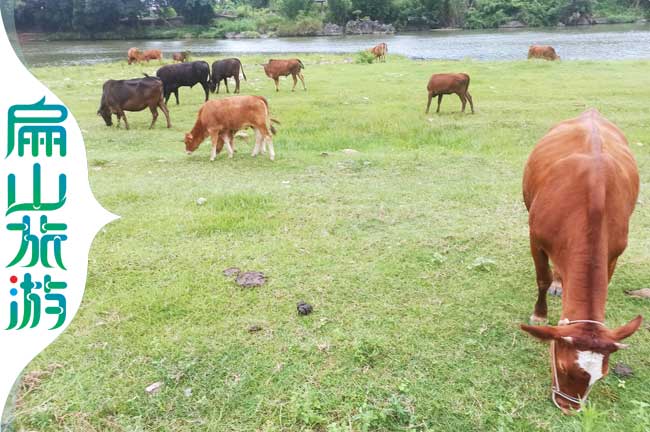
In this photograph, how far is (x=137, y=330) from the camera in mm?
3754

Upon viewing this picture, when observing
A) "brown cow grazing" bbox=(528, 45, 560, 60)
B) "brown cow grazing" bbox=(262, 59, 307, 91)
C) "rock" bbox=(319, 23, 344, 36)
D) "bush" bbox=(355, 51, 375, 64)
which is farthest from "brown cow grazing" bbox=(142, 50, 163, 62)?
"rock" bbox=(319, 23, 344, 36)

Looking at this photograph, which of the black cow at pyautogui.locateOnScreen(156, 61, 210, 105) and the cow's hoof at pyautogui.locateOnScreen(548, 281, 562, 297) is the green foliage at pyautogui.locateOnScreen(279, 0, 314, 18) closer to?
the black cow at pyautogui.locateOnScreen(156, 61, 210, 105)

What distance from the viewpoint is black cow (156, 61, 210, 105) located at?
15016 mm

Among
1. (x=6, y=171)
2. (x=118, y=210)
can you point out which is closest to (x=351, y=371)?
(x=6, y=171)

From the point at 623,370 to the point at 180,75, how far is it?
564 inches

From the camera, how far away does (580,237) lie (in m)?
3.01

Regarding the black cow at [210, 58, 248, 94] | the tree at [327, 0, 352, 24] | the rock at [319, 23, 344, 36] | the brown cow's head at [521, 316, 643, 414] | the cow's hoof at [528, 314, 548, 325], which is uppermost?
the tree at [327, 0, 352, 24]

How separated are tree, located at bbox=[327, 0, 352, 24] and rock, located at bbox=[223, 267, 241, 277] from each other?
232ft

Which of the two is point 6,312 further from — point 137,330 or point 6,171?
point 137,330

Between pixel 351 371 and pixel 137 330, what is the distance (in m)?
1.60

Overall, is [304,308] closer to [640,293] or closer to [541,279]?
[541,279]

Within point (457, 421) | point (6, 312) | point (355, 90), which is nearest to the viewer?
point (6, 312)

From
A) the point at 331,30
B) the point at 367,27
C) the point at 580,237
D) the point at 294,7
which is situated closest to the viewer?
the point at 580,237

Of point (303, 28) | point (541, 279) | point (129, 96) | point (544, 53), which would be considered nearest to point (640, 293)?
point (541, 279)
